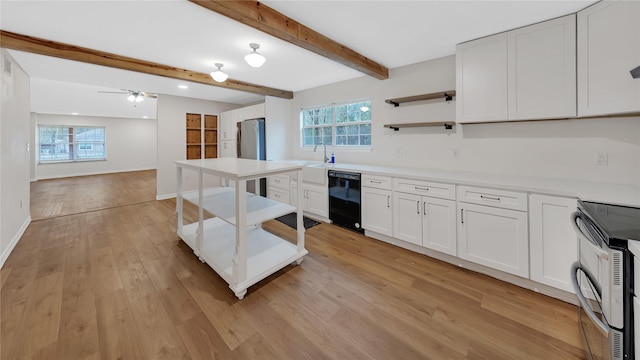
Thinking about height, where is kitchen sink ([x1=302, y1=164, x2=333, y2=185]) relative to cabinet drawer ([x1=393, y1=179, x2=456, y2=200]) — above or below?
above

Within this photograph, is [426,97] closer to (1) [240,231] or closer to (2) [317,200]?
(2) [317,200]

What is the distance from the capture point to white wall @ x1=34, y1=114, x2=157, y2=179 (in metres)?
8.45

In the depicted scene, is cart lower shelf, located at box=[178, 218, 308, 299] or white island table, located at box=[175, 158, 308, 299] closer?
white island table, located at box=[175, 158, 308, 299]

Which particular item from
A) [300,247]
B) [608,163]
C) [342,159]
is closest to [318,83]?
[342,159]

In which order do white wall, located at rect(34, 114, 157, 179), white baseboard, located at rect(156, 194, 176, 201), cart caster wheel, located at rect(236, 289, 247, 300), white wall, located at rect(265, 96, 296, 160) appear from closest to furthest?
cart caster wheel, located at rect(236, 289, 247, 300) → white wall, located at rect(265, 96, 296, 160) → white baseboard, located at rect(156, 194, 176, 201) → white wall, located at rect(34, 114, 157, 179)

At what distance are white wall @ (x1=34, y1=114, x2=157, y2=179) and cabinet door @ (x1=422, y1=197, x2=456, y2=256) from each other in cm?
1179

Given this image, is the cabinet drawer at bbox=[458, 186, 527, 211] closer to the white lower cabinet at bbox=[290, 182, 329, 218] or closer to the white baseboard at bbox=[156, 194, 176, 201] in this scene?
the white lower cabinet at bbox=[290, 182, 329, 218]

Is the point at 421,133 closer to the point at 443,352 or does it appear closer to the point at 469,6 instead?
the point at 469,6

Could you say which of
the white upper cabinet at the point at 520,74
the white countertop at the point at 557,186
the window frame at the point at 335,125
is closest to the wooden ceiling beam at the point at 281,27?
the window frame at the point at 335,125

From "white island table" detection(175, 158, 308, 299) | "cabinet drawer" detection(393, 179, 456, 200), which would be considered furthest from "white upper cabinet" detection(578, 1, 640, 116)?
"white island table" detection(175, 158, 308, 299)

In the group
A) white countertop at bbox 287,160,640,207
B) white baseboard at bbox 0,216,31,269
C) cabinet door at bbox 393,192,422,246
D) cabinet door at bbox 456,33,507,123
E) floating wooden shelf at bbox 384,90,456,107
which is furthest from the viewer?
floating wooden shelf at bbox 384,90,456,107

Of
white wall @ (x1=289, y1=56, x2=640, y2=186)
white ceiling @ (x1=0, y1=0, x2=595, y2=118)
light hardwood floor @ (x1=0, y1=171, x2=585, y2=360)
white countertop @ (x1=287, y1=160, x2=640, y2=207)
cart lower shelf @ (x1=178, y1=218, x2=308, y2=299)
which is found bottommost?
light hardwood floor @ (x1=0, y1=171, x2=585, y2=360)

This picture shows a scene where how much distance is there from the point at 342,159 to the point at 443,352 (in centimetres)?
321

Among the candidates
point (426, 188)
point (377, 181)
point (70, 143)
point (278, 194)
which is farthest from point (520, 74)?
point (70, 143)
